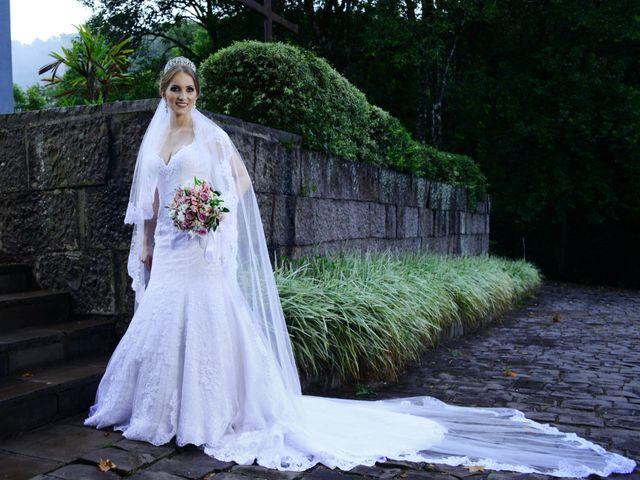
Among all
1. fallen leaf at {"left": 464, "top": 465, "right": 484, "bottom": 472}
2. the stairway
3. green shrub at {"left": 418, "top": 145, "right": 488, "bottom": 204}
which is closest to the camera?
fallen leaf at {"left": 464, "top": 465, "right": 484, "bottom": 472}

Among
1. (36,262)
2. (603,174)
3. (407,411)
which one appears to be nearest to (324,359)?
(407,411)

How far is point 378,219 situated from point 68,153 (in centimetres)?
444

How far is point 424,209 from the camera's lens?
10023 mm

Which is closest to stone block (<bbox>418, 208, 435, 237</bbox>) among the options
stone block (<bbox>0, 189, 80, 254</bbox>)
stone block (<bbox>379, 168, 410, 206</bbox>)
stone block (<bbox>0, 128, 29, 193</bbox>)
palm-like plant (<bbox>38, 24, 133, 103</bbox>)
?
stone block (<bbox>379, 168, 410, 206</bbox>)

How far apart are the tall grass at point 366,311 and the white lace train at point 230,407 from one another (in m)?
0.83

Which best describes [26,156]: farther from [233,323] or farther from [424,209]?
[424,209]

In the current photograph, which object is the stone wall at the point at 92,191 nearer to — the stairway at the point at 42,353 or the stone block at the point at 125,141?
the stone block at the point at 125,141

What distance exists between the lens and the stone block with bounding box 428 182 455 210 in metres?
10.4

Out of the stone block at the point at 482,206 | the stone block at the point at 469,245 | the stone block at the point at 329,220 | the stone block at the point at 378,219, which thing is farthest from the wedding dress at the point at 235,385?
the stone block at the point at 482,206

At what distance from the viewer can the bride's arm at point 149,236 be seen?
12.0 feet

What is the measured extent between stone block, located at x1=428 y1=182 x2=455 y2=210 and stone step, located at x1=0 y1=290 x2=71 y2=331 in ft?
22.7

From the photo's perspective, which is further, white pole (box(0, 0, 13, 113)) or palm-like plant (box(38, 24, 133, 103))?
palm-like plant (box(38, 24, 133, 103))

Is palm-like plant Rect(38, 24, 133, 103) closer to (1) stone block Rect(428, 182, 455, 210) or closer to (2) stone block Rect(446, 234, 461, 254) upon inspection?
(1) stone block Rect(428, 182, 455, 210)

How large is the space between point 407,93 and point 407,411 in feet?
53.3
